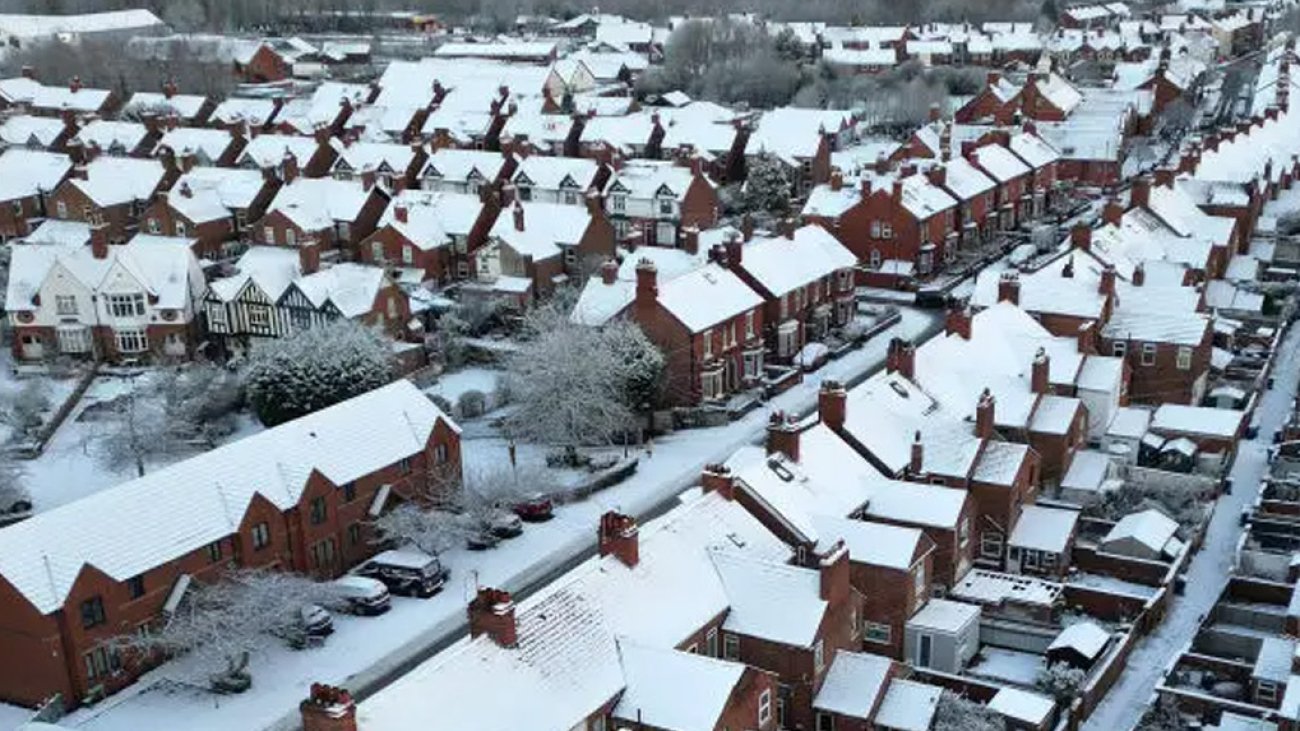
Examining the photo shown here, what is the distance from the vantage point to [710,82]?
444 feet

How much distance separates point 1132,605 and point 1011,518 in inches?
192

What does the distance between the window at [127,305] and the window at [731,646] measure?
42064 mm

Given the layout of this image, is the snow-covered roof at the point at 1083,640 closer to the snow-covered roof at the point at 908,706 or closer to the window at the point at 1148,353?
the snow-covered roof at the point at 908,706

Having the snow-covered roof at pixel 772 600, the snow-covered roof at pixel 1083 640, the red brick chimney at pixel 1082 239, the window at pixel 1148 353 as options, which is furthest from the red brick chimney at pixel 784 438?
the red brick chimney at pixel 1082 239

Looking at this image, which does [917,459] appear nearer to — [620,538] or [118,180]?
[620,538]

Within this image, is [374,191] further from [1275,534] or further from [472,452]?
[1275,534]

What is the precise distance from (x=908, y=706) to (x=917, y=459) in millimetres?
12146

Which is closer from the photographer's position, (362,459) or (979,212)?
(362,459)

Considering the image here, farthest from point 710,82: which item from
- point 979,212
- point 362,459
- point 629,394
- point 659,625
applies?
point 659,625

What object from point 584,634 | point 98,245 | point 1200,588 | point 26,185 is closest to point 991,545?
point 1200,588

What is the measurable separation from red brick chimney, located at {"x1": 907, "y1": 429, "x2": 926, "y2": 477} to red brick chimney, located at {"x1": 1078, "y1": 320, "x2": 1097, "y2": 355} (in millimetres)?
12106

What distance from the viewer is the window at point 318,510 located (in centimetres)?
4281

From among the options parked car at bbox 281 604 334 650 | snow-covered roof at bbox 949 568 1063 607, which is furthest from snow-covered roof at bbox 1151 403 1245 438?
parked car at bbox 281 604 334 650

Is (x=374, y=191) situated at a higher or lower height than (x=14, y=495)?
higher
